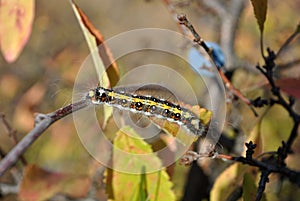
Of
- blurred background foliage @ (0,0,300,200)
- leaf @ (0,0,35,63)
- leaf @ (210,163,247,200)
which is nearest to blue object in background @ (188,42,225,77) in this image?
blurred background foliage @ (0,0,300,200)

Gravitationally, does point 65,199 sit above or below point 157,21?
below

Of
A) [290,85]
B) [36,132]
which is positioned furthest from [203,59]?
[36,132]

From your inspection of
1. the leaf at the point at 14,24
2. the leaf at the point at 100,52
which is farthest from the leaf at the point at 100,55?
the leaf at the point at 14,24

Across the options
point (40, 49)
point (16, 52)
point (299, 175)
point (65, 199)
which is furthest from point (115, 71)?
point (40, 49)

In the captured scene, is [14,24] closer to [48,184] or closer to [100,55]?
[100,55]

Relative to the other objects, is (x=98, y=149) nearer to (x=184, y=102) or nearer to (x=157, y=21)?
(x=184, y=102)

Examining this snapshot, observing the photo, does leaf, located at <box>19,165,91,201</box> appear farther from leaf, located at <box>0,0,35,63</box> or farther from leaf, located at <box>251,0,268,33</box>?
leaf, located at <box>251,0,268,33</box>
